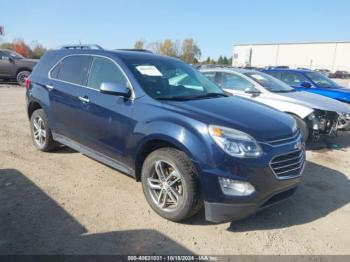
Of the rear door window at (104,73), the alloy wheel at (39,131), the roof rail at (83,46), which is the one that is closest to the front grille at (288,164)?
the rear door window at (104,73)

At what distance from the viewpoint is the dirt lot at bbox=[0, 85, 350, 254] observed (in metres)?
3.32

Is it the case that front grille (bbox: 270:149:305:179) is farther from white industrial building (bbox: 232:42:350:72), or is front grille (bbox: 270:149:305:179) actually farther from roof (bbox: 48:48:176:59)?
white industrial building (bbox: 232:42:350:72)

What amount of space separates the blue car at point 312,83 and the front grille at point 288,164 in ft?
21.1

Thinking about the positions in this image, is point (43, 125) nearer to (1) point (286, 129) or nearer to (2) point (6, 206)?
(2) point (6, 206)

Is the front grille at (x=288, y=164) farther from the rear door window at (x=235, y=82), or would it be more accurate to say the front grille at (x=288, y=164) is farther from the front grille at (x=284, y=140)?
the rear door window at (x=235, y=82)

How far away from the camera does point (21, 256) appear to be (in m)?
3.04

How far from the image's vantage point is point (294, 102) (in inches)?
285

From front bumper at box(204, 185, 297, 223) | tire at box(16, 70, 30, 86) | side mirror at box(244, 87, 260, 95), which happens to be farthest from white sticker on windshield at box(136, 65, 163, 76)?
tire at box(16, 70, 30, 86)

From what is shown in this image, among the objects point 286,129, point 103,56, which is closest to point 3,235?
point 103,56

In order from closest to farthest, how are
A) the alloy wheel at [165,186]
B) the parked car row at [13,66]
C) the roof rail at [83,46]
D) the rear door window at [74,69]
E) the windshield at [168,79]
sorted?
the alloy wheel at [165,186]
the windshield at [168,79]
the rear door window at [74,69]
the roof rail at [83,46]
the parked car row at [13,66]

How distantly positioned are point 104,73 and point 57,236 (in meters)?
2.21

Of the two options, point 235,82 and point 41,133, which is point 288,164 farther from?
point 235,82

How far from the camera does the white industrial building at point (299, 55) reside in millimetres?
75562

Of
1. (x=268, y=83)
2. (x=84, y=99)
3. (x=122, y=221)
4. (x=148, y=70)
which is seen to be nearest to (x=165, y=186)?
(x=122, y=221)
